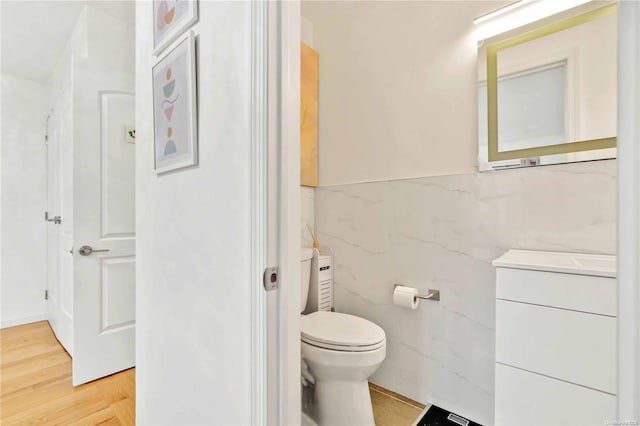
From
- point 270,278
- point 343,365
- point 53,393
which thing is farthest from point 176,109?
point 53,393

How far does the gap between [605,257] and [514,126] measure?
0.65 meters

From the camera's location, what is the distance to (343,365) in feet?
4.21

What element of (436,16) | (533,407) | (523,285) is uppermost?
(436,16)

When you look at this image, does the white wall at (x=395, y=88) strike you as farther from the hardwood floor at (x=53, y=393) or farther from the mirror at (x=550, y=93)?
the hardwood floor at (x=53, y=393)

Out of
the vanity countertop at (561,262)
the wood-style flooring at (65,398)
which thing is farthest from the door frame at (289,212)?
the wood-style flooring at (65,398)

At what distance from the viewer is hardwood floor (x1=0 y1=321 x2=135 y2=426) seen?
1.53 m

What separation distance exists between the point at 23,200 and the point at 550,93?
4.09 meters

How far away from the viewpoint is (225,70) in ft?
2.56

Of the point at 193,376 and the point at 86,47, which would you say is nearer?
the point at 193,376

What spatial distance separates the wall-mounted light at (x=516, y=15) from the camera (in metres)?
1.28

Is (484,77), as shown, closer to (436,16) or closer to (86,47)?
(436,16)

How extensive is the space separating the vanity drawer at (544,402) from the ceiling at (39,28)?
2.82 metres

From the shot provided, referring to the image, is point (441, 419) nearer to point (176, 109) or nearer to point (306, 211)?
point (306, 211)

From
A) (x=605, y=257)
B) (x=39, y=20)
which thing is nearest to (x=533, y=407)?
(x=605, y=257)
